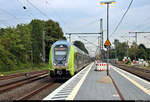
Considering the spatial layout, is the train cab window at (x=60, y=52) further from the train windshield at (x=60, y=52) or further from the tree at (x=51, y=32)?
the tree at (x=51, y=32)

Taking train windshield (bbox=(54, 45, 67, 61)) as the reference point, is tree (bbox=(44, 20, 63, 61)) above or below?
above

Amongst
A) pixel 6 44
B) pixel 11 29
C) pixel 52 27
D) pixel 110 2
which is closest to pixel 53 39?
pixel 52 27

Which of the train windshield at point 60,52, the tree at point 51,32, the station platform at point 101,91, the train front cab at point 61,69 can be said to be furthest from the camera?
the tree at point 51,32

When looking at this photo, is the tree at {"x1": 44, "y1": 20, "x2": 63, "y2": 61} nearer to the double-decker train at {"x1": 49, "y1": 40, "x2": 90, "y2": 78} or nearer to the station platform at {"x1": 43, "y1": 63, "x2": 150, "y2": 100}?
the double-decker train at {"x1": 49, "y1": 40, "x2": 90, "y2": 78}

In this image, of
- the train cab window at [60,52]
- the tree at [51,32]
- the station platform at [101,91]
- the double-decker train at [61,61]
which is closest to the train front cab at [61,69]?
the double-decker train at [61,61]

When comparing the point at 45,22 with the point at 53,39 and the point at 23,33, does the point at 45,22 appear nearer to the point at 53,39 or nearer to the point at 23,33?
the point at 53,39

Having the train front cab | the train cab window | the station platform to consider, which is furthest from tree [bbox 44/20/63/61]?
the station platform

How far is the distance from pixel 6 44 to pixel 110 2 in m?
22.5

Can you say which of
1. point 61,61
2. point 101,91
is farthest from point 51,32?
point 101,91

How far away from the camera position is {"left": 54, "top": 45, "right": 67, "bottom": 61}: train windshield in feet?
51.5

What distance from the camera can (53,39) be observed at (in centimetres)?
5366

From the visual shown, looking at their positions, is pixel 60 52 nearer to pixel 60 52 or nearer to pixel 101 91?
pixel 60 52

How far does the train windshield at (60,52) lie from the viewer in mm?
15690

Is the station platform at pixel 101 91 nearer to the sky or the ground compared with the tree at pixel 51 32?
nearer to the ground
